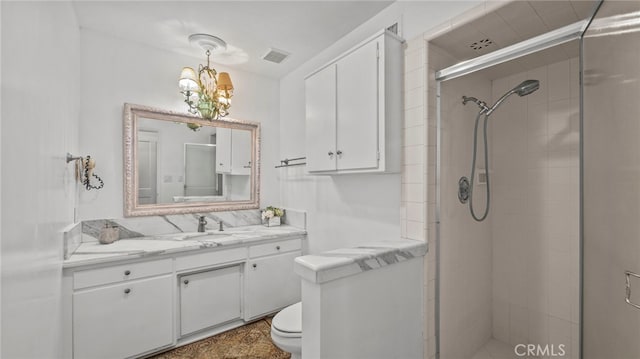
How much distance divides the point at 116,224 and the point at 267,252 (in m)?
1.26

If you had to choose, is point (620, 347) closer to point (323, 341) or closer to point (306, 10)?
point (323, 341)

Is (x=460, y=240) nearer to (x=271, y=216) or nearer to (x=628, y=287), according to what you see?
(x=628, y=287)

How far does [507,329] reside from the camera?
6.68 ft

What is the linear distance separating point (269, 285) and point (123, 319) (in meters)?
1.07

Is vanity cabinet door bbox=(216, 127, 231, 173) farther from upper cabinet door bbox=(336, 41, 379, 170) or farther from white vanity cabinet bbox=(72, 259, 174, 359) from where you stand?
upper cabinet door bbox=(336, 41, 379, 170)

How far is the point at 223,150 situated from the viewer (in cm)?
276

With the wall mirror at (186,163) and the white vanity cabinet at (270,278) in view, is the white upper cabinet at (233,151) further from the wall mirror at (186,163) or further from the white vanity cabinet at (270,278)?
the white vanity cabinet at (270,278)

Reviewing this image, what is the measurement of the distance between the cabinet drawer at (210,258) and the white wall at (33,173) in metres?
0.68

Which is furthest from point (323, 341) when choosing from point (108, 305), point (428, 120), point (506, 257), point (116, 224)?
point (116, 224)

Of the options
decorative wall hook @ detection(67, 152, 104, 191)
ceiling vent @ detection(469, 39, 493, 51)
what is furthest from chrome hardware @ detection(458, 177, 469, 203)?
decorative wall hook @ detection(67, 152, 104, 191)

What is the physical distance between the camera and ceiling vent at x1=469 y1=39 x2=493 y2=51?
1504 mm

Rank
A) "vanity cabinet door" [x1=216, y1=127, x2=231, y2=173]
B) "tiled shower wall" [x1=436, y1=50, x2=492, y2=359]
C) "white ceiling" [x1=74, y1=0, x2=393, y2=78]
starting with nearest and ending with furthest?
"tiled shower wall" [x1=436, y1=50, x2=492, y2=359] → "white ceiling" [x1=74, y1=0, x2=393, y2=78] → "vanity cabinet door" [x1=216, y1=127, x2=231, y2=173]

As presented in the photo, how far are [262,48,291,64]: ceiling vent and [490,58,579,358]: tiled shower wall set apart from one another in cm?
183

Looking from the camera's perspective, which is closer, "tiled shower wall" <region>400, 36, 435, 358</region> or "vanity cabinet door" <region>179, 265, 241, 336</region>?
"tiled shower wall" <region>400, 36, 435, 358</region>
